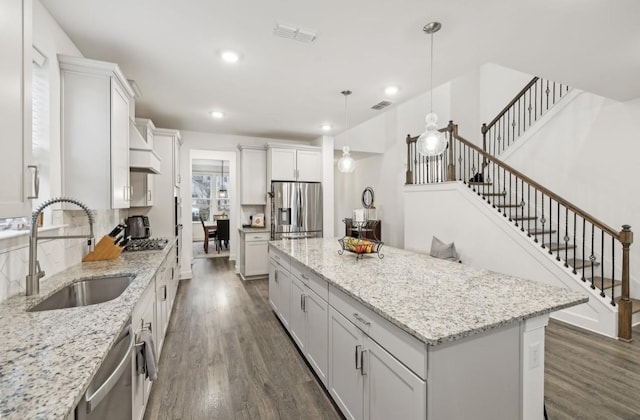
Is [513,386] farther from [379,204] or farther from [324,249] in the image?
[379,204]

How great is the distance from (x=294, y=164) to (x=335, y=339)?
13.2 feet

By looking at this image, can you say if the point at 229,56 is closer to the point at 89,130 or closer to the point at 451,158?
the point at 89,130

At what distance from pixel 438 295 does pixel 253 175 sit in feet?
14.8

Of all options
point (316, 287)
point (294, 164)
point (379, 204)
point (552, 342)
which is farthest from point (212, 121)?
point (552, 342)

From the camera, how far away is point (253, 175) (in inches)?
217

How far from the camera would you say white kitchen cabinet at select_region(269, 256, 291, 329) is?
2990mm

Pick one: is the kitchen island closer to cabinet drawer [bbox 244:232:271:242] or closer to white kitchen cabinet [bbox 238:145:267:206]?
cabinet drawer [bbox 244:232:271:242]

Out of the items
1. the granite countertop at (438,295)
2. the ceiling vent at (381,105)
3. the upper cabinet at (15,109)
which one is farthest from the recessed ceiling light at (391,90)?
the upper cabinet at (15,109)

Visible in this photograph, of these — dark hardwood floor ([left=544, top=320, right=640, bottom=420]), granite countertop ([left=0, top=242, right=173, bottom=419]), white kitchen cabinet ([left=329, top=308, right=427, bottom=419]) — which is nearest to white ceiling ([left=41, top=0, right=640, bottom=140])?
granite countertop ([left=0, top=242, right=173, bottom=419])

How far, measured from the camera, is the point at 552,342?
2838 mm

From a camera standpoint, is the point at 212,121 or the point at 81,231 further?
the point at 212,121

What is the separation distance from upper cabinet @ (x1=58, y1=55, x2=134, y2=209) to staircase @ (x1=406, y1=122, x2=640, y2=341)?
13.8 ft

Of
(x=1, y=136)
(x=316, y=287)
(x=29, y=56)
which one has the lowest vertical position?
(x=316, y=287)

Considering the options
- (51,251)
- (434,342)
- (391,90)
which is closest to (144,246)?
(51,251)
